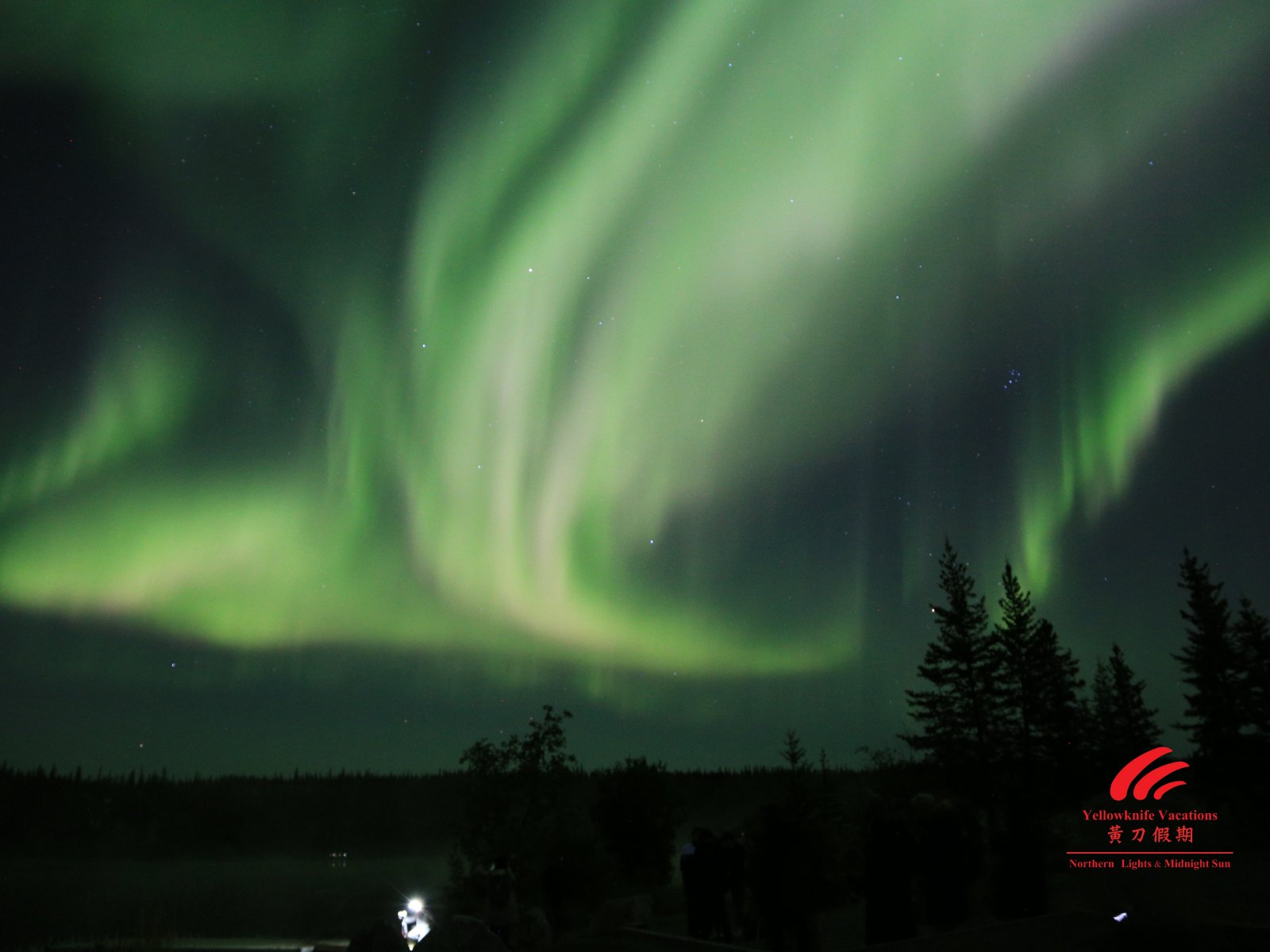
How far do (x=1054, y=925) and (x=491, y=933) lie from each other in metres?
6.08

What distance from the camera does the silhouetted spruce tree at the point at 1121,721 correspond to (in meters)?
50.3

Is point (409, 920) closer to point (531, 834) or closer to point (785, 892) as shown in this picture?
point (785, 892)

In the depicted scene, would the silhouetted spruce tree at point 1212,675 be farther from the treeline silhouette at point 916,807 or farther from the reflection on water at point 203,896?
the reflection on water at point 203,896

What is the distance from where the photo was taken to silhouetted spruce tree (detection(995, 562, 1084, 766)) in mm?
48500

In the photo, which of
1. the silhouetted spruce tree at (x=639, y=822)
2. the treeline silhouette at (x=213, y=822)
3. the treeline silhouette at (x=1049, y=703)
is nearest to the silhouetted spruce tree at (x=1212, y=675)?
the treeline silhouette at (x=1049, y=703)

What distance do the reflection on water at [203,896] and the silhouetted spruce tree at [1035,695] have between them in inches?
1167

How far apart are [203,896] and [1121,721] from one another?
2456 inches

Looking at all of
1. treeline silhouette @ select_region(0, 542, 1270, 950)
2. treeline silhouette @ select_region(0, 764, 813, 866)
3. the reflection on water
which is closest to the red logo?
treeline silhouette @ select_region(0, 542, 1270, 950)

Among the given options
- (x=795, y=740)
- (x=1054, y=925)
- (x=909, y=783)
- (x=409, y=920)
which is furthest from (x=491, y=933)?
(x=909, y=783)

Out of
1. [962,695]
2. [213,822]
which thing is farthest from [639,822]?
[213,822]

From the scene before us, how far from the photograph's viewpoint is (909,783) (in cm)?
5356

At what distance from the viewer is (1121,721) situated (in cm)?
5741

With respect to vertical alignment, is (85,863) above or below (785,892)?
below

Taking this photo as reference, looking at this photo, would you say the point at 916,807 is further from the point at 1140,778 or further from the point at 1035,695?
the point at 1035,695
